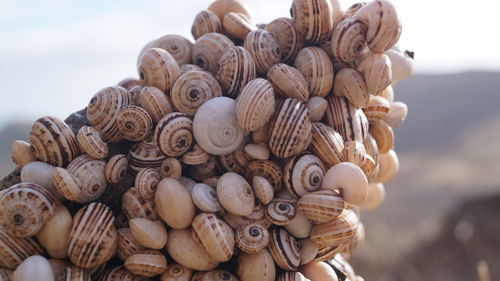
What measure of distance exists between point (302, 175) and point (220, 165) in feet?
1.22

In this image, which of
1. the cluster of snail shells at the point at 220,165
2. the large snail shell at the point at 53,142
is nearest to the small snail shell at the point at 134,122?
the cluster of snail shells at the point at 220,165

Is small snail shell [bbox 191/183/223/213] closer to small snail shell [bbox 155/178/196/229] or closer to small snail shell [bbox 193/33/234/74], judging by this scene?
small snail shell [bbox 155/178/196/229]

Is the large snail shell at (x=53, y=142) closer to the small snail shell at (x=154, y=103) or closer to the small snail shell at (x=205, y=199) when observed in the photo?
the small snail shell at (x=154, y=103)

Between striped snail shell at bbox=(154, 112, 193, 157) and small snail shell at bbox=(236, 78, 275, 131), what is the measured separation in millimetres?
229

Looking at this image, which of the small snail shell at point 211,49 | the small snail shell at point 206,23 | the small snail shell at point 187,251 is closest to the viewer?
the small snail shell at point 187,251

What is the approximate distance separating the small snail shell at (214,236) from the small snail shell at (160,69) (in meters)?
0.65

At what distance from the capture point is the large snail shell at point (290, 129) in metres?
2.25

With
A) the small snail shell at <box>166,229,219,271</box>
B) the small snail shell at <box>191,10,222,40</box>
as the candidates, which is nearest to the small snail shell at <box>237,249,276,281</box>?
the small snail shell at <box>166,229,219,271</box>

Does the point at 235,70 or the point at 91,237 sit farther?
the point at 235,70

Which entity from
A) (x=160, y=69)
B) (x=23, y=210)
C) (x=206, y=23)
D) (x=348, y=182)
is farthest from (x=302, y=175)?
(x=23, y=210)

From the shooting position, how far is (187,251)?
215 centimetres

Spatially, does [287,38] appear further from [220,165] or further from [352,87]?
[220,165]

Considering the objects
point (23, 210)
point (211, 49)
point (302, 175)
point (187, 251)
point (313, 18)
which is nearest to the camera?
point (23, 210)

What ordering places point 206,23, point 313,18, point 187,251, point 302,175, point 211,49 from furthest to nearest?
point 206,23 < point 211,49 < point 313,18 < point 302,175 < point 187,251
